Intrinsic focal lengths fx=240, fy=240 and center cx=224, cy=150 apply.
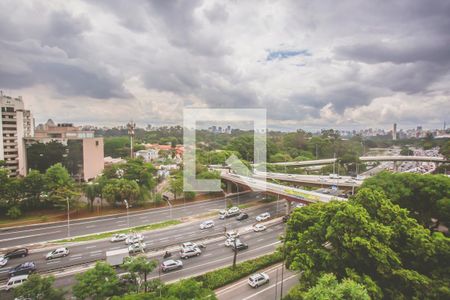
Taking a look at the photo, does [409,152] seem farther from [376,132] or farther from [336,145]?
[376,132]

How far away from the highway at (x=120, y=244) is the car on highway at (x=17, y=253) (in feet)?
1.03

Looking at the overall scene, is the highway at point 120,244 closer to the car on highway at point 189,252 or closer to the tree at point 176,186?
the car on highway at point 189,252

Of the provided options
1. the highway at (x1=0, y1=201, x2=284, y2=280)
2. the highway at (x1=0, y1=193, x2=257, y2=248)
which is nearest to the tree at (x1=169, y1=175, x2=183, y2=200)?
the highway at (x1=0, y1=193, x2=257, y2=248)

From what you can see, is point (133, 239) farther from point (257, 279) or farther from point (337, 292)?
point (337, 292)

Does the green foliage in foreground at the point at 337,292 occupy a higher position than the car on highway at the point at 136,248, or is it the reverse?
the green foliage in foreground at the point at 337,292

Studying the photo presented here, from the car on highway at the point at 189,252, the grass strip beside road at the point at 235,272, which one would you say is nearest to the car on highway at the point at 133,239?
the car on highway at the point at 189,252

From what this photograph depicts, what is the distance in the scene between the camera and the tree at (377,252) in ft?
26.6

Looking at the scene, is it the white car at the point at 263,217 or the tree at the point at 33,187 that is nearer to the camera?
the white car at the point at 263,217

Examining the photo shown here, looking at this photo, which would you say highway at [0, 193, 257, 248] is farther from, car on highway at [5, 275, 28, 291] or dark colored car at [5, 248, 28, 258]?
car on highway at [5, 275, 28, 291]

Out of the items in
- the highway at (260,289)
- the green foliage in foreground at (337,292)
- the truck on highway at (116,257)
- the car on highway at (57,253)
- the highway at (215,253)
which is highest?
the green foliage in foreground at (337,292)

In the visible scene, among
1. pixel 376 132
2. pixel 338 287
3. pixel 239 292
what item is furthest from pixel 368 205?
pixel 376 132

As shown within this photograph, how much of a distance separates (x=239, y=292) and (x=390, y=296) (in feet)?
21.4

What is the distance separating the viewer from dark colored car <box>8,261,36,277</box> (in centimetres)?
1332

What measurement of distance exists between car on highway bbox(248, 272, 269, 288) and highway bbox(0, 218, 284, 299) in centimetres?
231
